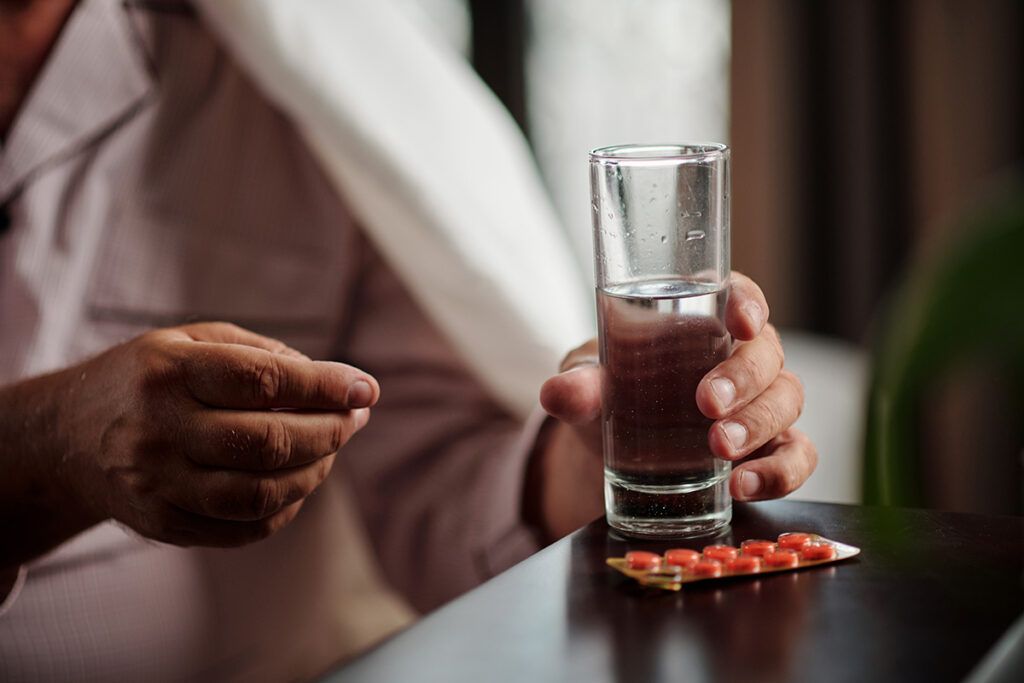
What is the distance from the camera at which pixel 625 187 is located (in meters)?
0.67

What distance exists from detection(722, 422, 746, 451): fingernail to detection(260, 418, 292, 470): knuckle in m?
0.26

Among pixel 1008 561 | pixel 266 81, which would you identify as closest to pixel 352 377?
pixel 1008 561

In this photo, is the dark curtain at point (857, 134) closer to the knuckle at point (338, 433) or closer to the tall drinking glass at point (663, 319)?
the tall drinking glass at point (663, 319)

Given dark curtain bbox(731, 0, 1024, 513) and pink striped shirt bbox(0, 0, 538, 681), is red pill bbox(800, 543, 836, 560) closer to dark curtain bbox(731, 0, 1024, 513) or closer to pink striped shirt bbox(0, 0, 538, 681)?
pink striped shirt bbox(0, 0, 538, 681)

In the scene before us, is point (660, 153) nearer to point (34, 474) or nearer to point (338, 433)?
point (338, 433)

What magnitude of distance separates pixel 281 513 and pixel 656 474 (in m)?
0.25

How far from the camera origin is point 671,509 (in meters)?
0.68

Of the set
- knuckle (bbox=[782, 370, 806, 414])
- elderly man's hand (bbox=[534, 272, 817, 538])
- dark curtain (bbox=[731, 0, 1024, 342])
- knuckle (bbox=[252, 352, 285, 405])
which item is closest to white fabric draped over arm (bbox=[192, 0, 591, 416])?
elderly man's hand (bbox=[534, 272, 817, 538])

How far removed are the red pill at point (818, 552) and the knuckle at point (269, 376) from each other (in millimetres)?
312

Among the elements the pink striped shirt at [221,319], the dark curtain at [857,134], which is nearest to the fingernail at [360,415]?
the pink striped shirt at [221,319]

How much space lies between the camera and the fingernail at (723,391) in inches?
26.6

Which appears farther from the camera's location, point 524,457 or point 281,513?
point 524,457

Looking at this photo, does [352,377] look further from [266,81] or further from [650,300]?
[266,81]

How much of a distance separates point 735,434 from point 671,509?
0.06 m
